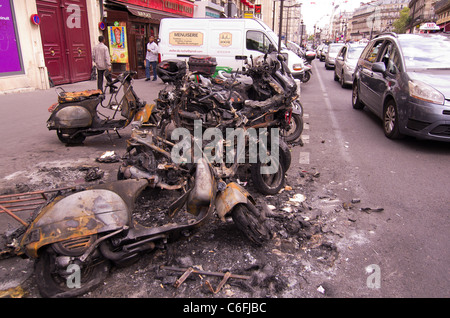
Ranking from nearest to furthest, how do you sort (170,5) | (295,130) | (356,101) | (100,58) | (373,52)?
(295,130), (373,52), (356,101), (100,58), (170,5)

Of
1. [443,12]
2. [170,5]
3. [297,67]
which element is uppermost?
[443,12]

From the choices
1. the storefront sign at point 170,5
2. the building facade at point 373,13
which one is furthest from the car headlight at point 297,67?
the building facade at point 373,13

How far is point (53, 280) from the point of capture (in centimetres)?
260

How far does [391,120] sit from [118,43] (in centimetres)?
1336

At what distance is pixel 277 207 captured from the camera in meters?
4.21

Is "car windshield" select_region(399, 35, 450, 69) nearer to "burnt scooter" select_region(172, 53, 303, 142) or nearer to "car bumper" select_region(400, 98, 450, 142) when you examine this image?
"car bumper" select_region(400, 98, 450, 142)

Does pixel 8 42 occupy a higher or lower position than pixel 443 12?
lower

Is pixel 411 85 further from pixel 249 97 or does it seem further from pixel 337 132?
pixel 249 97

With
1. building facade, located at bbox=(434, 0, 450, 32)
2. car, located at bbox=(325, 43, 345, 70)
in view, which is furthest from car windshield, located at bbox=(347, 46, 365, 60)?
building facade, located at bbox=(434, 0, 450, 32)

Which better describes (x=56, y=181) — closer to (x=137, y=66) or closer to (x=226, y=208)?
(x=226, y=208)

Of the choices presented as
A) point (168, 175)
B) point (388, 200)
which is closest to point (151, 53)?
point (168, 175)

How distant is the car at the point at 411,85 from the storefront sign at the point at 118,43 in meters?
11.6

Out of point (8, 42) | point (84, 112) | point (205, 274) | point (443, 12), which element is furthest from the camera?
point (443, 12)
